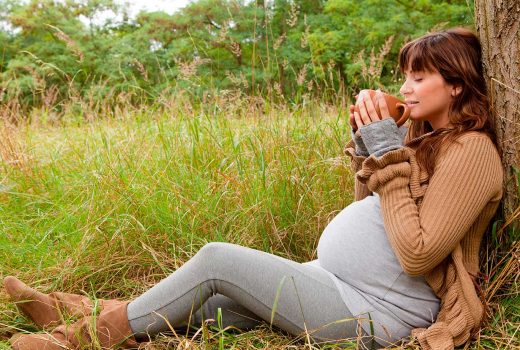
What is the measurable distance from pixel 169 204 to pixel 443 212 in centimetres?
143

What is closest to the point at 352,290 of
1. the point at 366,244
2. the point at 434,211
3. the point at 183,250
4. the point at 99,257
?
the point at 366,244

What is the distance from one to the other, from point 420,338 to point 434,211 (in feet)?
1.33

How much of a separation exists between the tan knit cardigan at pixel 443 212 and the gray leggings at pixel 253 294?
28 cm

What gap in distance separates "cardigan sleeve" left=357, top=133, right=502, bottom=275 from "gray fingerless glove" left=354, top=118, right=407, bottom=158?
0.05m

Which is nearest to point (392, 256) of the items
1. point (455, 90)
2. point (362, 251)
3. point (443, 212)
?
point (362, 251)

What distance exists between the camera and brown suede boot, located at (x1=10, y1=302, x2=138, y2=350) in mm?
1909

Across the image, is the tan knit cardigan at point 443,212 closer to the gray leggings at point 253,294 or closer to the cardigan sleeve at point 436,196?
the cardigan sleeve at point 436,196

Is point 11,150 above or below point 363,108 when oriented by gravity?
below

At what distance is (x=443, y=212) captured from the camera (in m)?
1.71

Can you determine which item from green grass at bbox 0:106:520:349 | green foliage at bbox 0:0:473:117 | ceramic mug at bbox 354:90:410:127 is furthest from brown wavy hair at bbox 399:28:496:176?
green foliage at bbox 0:0:473:117

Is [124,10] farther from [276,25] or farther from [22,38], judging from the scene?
[276,25]

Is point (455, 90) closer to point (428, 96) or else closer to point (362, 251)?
point (428, 96)

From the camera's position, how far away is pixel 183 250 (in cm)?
261

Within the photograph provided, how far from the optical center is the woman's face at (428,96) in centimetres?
193
